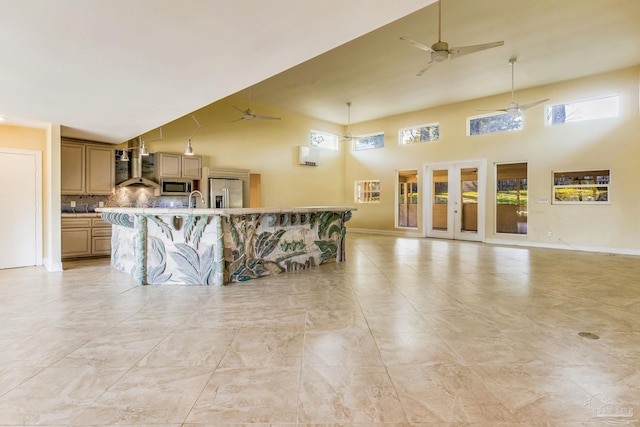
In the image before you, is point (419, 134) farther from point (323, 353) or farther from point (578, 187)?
point (323, 353)

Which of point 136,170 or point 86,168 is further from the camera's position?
point 136,170

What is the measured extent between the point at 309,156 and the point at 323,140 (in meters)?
1.18

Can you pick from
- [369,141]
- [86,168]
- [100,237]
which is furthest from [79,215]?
[369,141]

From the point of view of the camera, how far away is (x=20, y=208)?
18.3 feet

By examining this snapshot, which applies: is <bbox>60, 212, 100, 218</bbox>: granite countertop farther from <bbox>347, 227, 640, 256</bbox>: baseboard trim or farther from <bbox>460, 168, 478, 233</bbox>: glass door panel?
<bbox>460, 168, 478, 233</bbox>: glass door panel

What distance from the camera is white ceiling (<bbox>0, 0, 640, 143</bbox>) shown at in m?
2.32

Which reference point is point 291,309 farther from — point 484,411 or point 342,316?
point 484,411

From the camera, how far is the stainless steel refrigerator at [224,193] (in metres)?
7.75

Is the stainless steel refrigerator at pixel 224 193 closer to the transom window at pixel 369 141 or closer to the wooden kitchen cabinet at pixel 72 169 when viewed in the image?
the wooden kitchen cabinet at pixel 72 169

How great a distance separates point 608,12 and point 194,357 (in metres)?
6.92

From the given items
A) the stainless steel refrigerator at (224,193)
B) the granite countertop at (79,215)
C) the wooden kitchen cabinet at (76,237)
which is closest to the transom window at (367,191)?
the stainless steel refrigerator at (224,193)

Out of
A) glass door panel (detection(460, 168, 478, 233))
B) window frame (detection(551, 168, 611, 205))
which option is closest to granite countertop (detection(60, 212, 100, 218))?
glass door panel (detection(460, 168, 478, 233))

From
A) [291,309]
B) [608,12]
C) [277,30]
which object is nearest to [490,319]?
[291,309]

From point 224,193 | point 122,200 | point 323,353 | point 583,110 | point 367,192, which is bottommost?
point 323,353
